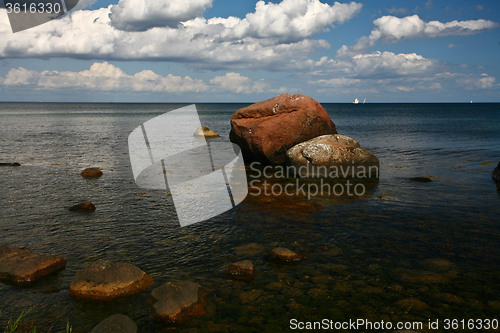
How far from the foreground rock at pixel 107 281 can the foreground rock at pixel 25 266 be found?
879mm

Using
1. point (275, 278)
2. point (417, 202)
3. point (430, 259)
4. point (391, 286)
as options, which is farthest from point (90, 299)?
point (417, 202)

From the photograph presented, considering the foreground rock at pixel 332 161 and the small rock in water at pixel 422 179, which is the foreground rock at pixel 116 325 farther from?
the small rock in water at pixel 422 179

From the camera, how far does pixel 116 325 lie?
4.46 m

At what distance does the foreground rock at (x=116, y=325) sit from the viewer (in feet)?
14.4

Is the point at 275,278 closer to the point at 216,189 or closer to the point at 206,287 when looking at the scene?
the point at 206,287

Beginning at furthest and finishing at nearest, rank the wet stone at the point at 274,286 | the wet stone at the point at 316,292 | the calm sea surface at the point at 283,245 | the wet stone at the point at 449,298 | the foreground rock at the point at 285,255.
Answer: the foreground rock at the point at 285,255 → the wet stone at the point at 274,286 → the wet stone at the point at 316,292 → the wet stone at the point at 449,298 → the calm sea surface at the point at 283,245

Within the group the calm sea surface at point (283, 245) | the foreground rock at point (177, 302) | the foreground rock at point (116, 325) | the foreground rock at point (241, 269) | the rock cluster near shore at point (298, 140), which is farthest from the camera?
the rock cluster near shore at point (298, 140)

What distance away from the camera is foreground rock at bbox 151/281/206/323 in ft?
16.1

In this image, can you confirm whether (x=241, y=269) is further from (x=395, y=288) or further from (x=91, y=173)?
(x=91, y=173)

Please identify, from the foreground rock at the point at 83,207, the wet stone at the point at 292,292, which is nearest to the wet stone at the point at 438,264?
the wet stone at the point at 292,292

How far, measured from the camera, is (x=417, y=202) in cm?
1048

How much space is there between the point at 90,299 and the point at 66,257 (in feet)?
6.27

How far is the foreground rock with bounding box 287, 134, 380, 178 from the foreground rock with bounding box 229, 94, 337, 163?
1.74 m

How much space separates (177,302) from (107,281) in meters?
1.36
